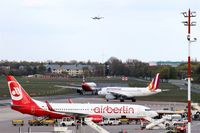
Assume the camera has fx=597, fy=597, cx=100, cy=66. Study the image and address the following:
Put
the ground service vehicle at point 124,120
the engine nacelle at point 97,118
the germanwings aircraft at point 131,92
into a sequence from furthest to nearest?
the germanwings aircraft at point 131,92, the ground service vehicle at point 124,120, the engine nacelle at point 97,118

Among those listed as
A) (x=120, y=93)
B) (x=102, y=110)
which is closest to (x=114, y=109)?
(x=102, y=110)

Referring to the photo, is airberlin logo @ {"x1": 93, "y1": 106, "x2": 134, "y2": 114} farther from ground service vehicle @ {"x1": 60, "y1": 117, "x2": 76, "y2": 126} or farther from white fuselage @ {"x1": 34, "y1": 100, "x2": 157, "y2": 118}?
ground service vehicle @ {"x1": 60, "y1": 117, "x2": 76, "y2": 126}

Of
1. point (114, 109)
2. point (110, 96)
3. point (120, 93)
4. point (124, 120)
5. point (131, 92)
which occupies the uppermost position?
point (114, 109)

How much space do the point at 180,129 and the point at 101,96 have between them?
8933cm

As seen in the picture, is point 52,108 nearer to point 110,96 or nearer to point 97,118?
point 97,118

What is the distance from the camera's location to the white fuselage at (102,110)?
3098 inches

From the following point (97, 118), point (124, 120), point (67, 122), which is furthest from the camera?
point (124, 120)

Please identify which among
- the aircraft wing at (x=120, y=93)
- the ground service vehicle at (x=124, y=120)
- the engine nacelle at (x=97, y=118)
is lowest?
the ground service vehicle at (x=124, y=120)

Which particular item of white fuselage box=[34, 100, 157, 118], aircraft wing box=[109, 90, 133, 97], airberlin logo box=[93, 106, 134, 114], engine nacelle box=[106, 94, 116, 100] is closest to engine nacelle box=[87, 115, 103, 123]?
white fuselage box=[34, 100, 157, 118]

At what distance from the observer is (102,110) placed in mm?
79625

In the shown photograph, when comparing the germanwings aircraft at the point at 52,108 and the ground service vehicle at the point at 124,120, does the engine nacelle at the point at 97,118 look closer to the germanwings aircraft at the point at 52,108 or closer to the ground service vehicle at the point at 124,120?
the germanwings aircraft at the point at 52,108

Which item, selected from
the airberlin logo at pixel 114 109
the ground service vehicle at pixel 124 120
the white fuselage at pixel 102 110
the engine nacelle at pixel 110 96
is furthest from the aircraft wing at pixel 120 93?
the ground service vehicle at pixel 124 120

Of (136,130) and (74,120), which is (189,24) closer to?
(136,130)

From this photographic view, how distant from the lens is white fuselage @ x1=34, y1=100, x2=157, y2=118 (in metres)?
78.7
